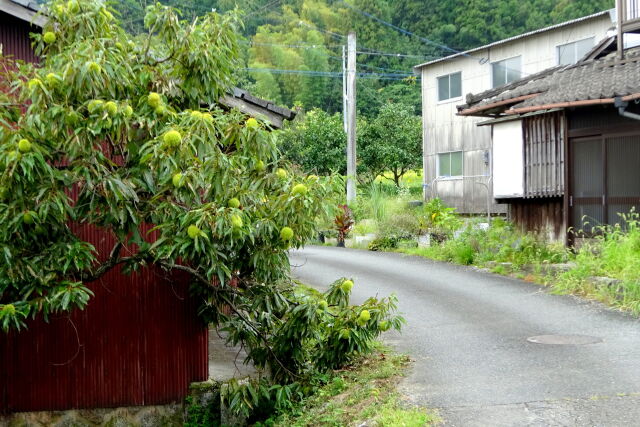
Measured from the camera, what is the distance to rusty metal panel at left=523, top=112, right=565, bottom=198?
14.4 meters

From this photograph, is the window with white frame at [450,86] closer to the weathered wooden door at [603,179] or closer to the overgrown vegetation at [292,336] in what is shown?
the weathered wooden door at [603,179]

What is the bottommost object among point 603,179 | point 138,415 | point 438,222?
point 138,415

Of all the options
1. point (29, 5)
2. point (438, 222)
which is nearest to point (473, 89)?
point (438, 222)

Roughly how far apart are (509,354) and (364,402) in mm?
2184

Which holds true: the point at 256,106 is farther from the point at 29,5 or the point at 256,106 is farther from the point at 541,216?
the point at 541,216

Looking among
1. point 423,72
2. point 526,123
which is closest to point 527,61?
point 423,72

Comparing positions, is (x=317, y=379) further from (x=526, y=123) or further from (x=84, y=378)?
(x=526, y=123)

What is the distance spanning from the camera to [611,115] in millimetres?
13242

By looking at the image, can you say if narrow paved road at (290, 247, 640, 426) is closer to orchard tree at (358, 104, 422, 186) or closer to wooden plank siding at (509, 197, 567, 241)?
wooden plank siding at (509, 197, 567, 241)

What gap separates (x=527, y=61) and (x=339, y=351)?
1809 cm

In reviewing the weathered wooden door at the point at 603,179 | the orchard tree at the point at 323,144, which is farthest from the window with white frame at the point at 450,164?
the weathered wooden door at the point at 603,179

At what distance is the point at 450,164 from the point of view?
86.6ft

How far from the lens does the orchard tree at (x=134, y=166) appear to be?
602 cm

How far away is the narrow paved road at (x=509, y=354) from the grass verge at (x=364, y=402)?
222 millimetres
